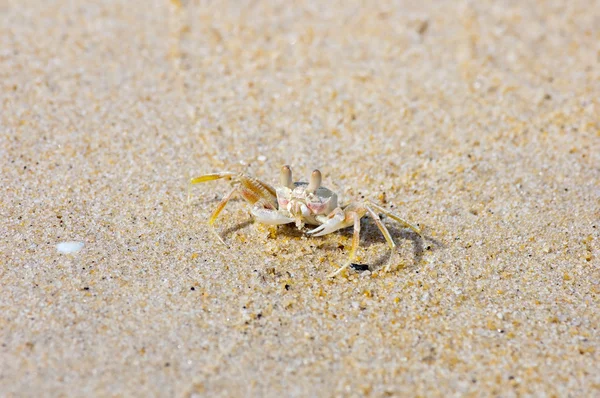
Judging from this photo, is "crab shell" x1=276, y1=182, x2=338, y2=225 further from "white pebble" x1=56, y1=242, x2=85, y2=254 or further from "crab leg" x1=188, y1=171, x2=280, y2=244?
"white pebble" x1=56, y1=242, x2=85, y2=254

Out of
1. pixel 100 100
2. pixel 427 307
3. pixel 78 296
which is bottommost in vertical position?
pixel 427 307

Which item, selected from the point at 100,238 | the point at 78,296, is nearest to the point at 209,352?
the point at 78,296

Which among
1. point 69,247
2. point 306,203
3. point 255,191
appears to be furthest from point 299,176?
point 69,247

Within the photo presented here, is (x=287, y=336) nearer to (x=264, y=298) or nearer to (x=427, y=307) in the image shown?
(x=264, y=298)

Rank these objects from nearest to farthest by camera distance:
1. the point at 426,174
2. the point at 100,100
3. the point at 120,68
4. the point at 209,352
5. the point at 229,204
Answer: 1. the point at 209,352
2. the point at 229,204
3. the point at 426,174
4. the point at 100,100
5. the point at 120,68

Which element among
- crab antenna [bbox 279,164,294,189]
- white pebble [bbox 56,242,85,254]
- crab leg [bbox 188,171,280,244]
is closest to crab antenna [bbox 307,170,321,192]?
crab antenna [bbox 279,164,294,189]

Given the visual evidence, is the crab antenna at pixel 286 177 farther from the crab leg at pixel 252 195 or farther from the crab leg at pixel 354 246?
the crab leg at pixel 354 246

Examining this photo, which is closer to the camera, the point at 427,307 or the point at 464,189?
the point at 427,307
